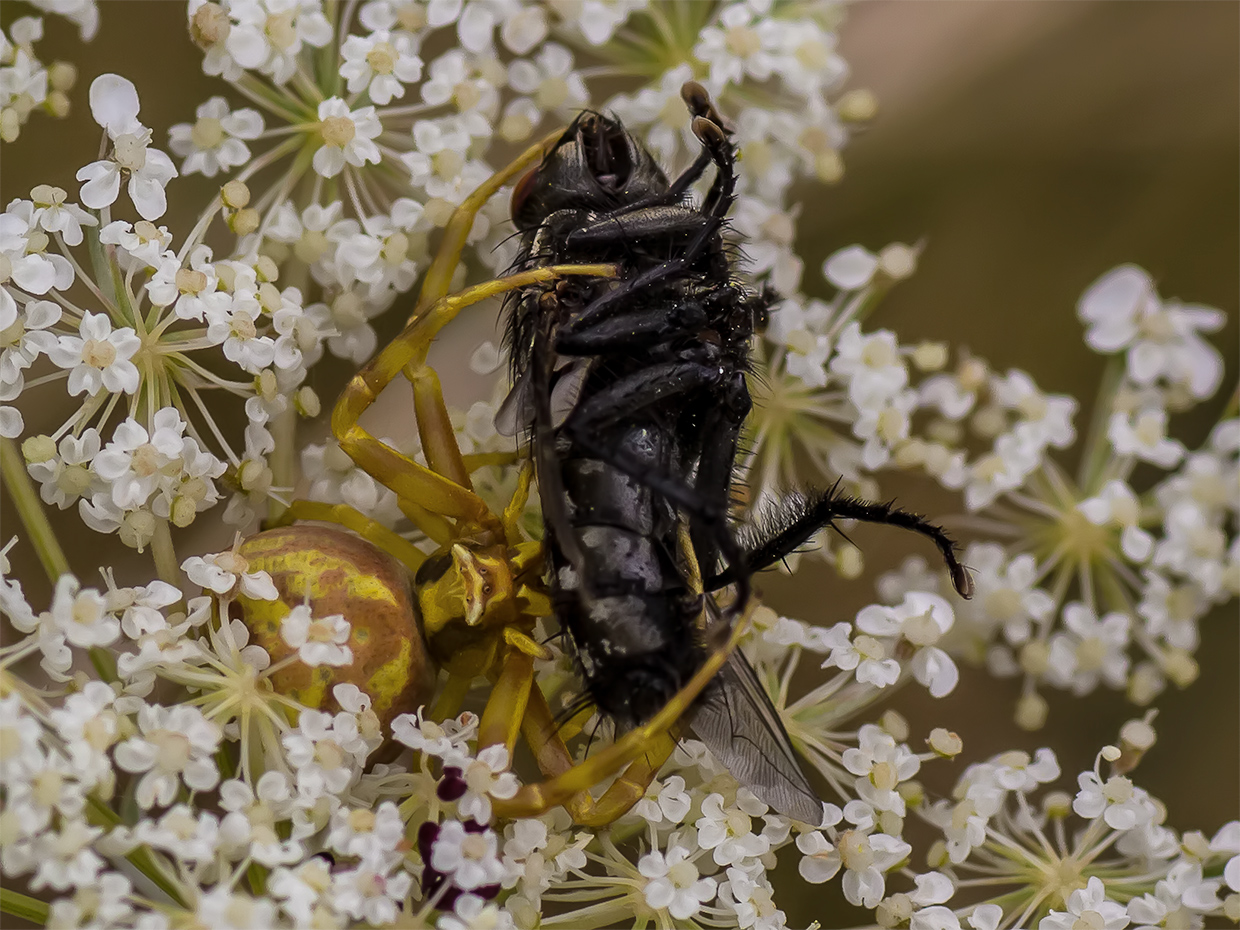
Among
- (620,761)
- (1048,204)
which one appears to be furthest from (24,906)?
(1048,204)

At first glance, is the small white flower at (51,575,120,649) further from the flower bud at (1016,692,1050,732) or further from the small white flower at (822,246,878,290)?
the flower bud at (1016,692,1050,732)

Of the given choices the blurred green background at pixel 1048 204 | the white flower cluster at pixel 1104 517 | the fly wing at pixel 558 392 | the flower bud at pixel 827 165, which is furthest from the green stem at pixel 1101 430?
the fly wing at pixel 558 392

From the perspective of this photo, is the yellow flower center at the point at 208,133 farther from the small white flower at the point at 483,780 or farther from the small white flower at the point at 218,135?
the small white flower at the point at 483,780

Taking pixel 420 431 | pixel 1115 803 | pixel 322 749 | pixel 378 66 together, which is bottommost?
pixel 1115 803

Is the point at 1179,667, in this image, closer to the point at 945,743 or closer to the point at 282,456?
the point at 945,743

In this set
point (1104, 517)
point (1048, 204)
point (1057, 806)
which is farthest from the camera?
point (1048, 204)

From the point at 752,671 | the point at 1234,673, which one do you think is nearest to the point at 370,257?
the point at 752,671

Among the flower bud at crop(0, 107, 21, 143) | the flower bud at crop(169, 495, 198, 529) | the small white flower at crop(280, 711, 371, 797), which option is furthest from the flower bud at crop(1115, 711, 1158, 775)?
the flower bud at crop(0, 107, 21, 143)
